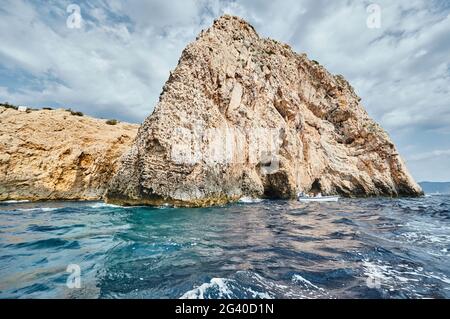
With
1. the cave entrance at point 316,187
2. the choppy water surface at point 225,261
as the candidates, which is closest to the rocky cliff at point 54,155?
the choppy water surface at point 225,261

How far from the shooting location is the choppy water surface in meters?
4.89

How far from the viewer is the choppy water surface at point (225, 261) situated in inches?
193

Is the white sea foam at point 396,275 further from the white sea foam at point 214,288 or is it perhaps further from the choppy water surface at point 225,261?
the white sea foam at point 214,288

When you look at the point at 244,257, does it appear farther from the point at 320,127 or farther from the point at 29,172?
the point at 320,127

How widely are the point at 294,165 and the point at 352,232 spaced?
23948 millimetres

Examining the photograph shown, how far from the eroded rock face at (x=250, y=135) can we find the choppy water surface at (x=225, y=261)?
10191 millimetres

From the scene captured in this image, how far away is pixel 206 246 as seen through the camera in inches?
322

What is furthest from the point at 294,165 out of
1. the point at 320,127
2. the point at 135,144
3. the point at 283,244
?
the point at 283,244

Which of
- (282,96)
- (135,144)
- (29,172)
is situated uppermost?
(282,96)

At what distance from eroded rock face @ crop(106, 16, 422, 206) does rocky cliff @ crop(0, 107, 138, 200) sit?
1122 centimetres

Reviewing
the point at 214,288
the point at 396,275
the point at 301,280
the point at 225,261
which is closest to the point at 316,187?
the point at 396,275

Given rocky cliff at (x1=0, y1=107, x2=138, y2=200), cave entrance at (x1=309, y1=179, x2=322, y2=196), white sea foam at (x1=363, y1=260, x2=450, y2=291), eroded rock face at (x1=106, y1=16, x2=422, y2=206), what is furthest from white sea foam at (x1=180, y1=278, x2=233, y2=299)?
cave entrance at (x1=309, y1=179, x2=322, y2=196)

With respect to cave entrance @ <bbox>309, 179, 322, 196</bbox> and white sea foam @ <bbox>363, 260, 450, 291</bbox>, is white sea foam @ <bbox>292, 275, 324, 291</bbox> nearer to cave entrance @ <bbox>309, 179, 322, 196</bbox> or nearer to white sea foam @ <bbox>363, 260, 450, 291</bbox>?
white sea foam @ <bbox>363, 260, 450, 291</bbox>
